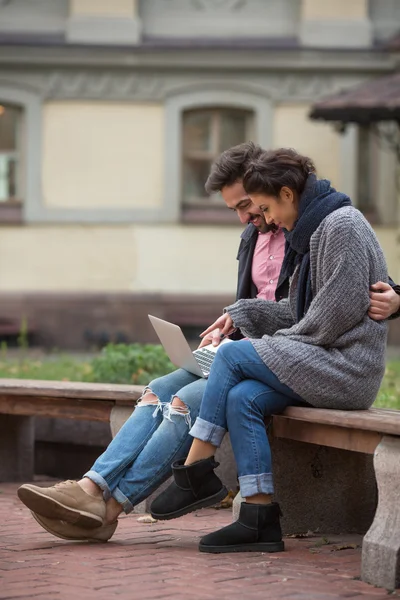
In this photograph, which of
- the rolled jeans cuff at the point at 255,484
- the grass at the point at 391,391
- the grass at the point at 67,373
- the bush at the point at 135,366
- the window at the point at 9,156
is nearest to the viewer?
the rolled jeans cuff at the point at 255,484

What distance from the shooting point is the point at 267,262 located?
5.75 metres

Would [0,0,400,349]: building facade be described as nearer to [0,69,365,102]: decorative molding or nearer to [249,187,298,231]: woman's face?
[0,69,365,102]: decorative molding

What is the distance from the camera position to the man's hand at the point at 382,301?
190 inches

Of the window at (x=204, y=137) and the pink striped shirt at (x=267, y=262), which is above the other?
the window at (x=204, y=137)

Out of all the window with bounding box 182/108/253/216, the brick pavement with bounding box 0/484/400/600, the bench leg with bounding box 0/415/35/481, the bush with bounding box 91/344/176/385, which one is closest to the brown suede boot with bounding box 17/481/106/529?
the brick pavement with bounding box 0/484/400/600

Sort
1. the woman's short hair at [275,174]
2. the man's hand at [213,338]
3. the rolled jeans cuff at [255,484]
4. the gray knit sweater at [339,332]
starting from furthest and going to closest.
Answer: the man's hand at [213,338] < the woman's short hair at [275,174] < the rolled jeans cuff at [255,484] < the gray knit sweater at [339,332]

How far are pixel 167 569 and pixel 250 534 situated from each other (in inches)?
16.1

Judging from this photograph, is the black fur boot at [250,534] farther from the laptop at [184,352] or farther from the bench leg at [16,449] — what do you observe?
the bench leg at [16,449]

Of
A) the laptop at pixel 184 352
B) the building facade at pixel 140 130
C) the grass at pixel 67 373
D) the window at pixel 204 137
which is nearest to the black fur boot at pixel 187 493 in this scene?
the laptop at pixel 184 352

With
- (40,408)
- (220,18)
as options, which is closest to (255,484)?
(40,408)

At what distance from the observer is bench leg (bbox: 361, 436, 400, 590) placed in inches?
173

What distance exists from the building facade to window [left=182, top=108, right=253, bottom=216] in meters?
0.35

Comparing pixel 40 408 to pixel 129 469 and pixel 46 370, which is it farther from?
pixel 46 370

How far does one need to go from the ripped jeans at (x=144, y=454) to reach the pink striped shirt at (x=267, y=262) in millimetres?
646
